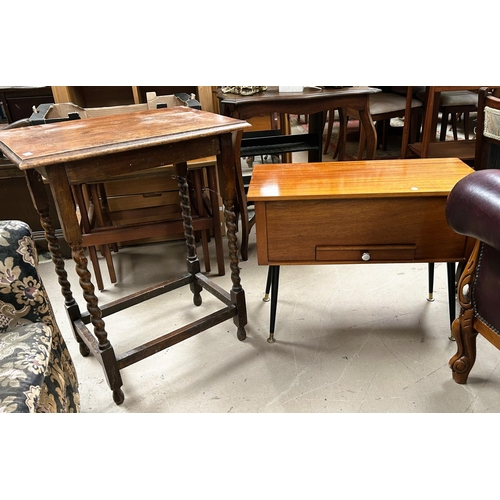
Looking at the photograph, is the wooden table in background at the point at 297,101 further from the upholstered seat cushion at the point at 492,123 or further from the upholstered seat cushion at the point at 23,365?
the upholstered seat cushion at the point at 23,365

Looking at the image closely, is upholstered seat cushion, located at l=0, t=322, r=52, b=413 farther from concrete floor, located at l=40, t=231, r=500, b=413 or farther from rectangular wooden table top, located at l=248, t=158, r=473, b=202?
rectangular wooden table top, located at l=248, t=158, r=473, b=202

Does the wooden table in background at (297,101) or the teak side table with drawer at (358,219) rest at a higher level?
the wooden table in background at (297,101)

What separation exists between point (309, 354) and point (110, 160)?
99 cm

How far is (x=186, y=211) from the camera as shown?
1.82 meters

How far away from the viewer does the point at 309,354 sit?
5.29 feet

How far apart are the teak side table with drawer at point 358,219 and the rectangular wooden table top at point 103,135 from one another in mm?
285

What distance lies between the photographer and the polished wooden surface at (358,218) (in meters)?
1.37

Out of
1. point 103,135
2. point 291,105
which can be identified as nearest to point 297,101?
point 291,105

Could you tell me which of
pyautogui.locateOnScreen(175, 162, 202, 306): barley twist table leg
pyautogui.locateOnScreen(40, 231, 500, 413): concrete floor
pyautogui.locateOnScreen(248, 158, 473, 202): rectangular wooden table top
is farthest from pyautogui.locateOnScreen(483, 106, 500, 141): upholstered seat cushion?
pyautogui.locateOnScreen(175, 162, 202, 306): barley twist table leg

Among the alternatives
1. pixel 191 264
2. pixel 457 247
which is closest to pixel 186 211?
pixel 191 264

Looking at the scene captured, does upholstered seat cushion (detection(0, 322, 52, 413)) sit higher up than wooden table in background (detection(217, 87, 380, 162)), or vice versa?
wooden table in background (detection(217, 87, 380, 162))

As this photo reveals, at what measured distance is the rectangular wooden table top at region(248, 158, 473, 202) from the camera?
4.47 feet

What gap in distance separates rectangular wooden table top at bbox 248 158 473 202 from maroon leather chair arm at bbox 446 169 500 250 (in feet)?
0.59

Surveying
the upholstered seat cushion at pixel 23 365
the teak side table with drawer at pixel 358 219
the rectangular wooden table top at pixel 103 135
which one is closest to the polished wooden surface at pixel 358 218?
the teak side table with drawer at pixel 358 219
